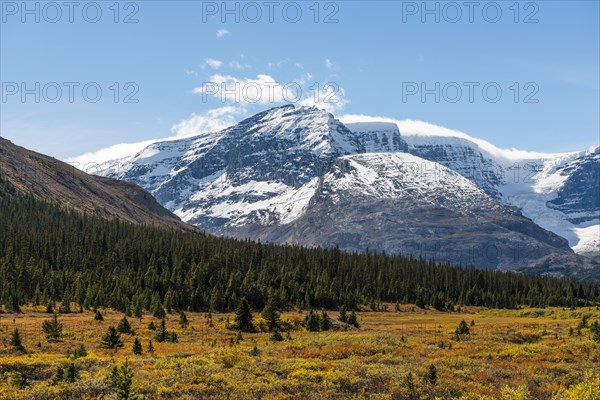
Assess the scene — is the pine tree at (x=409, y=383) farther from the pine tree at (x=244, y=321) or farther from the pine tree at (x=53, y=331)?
the pine tree at (x=244, y=321)

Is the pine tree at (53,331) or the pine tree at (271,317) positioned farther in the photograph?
the pine tree at (271,317)

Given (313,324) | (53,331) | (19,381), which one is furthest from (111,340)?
(313,324)

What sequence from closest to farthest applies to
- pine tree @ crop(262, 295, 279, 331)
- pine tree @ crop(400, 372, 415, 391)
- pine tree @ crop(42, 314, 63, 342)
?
pine tree @ crop(400, 372, 415, 391), pine tree @ crop(42, 314, 63, 342), pine tree @ crop(262, 295, 279, 331)

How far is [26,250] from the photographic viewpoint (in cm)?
13562

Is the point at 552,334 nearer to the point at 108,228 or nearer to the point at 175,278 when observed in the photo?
the point at 175,278

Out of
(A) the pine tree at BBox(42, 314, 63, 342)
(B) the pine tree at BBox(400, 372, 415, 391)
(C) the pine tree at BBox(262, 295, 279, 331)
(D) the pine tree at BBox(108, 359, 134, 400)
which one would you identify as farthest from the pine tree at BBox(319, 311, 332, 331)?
(D) the pine tree at BBox(108, 359, 134, 400)

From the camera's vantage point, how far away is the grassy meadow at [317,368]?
31.5 meters

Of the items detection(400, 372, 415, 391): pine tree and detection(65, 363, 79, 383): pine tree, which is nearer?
detection(400, 372, 415, 391): pine tree

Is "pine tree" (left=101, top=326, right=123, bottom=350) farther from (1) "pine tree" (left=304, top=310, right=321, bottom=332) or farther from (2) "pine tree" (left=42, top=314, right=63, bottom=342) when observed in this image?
(1) "pine tree" (left=304, top=310, right=321, bottom=332)

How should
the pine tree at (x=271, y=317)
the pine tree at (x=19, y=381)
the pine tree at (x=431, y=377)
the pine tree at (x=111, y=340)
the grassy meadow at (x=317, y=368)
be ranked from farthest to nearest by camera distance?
the pine tree at (x=271, y=317) → the pine tree at (x=111, y=340) → the pine tree at (x=431, y=377) → the pine tree at (x=19, y=381) → the grassy meadow at (x=317, y=368)

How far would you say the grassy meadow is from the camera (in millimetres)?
31484

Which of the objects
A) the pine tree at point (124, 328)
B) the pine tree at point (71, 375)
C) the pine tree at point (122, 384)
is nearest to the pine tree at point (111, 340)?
the pine tree at point (124, 328)

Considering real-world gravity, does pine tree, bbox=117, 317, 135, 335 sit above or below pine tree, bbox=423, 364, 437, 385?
below

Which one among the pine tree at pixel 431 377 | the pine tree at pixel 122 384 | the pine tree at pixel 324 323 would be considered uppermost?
the pine tree at pixel 122 384
